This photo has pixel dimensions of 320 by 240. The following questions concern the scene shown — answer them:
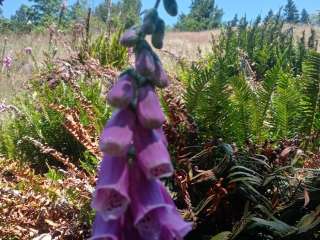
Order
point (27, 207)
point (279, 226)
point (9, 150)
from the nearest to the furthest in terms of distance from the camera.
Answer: point (279, 226), point (27, 207), point (9, 150)

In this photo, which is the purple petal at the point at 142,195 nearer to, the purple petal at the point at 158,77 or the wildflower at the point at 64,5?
the purple petal at the point at 158,77

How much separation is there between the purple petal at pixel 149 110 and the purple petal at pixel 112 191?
0.09m

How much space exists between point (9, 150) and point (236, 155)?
7.32 ft

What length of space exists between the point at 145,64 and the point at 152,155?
163 mm

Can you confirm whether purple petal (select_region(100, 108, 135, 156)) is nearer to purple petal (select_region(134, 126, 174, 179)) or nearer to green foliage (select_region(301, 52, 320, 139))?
purple petal (select_region(134, 126, 174, 179))

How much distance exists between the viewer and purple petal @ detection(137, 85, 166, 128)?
96 cm

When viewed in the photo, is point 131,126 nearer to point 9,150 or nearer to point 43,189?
point 43,189

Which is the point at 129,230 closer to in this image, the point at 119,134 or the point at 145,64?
the point at 119,134

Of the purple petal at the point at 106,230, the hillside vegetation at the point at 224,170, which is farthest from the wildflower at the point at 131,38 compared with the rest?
the hillside vegetation at the point at 224,170

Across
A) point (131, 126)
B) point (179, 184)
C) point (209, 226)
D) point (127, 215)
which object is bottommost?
point (209, 226)

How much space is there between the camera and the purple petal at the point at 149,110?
3.16 feet

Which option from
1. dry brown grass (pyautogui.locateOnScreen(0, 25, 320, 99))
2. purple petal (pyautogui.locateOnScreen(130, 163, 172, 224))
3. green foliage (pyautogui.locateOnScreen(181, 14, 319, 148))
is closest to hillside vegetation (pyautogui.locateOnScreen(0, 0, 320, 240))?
green foliage (pyautogui.locateOnScreen(181, 14, 319, 148))

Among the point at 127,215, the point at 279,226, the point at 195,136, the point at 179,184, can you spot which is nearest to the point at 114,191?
the point at 127,215

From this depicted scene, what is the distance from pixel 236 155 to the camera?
8.28ft
